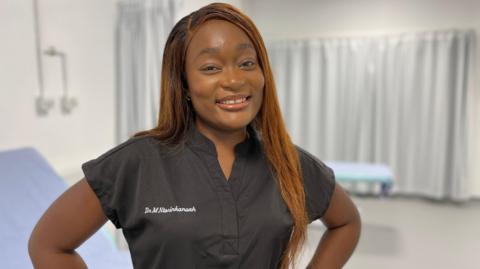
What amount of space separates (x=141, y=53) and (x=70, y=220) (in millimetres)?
1824

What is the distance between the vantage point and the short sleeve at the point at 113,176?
2.33 ft

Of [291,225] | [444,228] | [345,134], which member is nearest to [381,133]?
[345,134]

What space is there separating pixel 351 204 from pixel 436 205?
3264 millimetres

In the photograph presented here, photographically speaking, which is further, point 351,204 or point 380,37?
point 380,37

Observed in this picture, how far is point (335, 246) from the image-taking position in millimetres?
943

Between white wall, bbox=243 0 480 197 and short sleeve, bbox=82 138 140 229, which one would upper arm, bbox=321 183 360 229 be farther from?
white wall, bbox=243 0 480 197

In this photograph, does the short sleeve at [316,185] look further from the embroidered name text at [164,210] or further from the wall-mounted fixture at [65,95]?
the wall-mounted fixture at [65,95]

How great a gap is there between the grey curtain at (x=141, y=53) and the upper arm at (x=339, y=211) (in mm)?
1599

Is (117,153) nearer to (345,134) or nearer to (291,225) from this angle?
(291,225)

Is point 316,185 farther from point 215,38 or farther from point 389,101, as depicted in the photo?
point 389,101

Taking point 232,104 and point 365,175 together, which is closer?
point 232,104

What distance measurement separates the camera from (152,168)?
75 cm

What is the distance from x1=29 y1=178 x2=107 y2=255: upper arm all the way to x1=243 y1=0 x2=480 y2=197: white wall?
3.82 m

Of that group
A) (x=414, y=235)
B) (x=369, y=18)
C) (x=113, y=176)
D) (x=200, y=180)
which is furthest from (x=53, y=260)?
(x=369, y=18)
